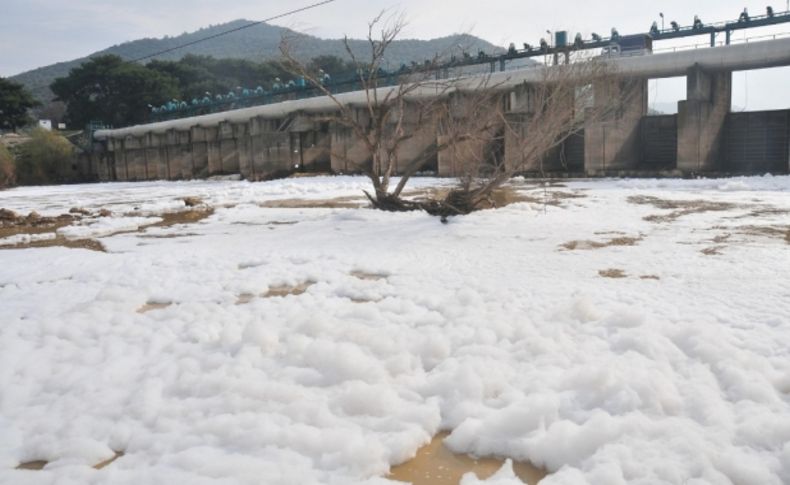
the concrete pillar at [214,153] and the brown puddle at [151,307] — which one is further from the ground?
the concrete pillar at [214,153]

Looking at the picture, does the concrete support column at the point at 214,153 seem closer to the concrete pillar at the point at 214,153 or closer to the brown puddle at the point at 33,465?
the concrete pillar at the point at 214,153

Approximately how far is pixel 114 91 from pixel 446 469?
274 ft

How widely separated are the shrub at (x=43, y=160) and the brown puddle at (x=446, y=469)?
5624 cm

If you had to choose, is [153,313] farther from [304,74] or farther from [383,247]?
[304,74]

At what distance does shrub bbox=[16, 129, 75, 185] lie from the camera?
50500 millimetres

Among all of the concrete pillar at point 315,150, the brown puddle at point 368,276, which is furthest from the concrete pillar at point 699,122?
the brown puddle at point 368,276

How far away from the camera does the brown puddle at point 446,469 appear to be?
8.82 feet

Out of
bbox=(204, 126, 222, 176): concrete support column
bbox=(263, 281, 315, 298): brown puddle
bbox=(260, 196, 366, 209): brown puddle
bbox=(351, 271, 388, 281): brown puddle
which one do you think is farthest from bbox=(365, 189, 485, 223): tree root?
bbox=(204, 126, 222, 176): concrete support column

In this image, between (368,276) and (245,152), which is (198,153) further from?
(368,276)

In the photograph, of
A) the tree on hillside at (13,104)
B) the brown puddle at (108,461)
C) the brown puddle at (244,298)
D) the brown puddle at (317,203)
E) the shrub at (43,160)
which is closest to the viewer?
the brown puddle at (108,461)

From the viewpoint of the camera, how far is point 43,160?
51.2 m

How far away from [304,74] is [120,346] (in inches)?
344

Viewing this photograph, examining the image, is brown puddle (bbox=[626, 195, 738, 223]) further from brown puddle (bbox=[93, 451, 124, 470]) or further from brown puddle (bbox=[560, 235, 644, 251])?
brown puddle (bbox=[93, 451, 124, 470])

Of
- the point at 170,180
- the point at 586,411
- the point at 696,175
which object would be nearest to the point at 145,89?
the point at 170,180
